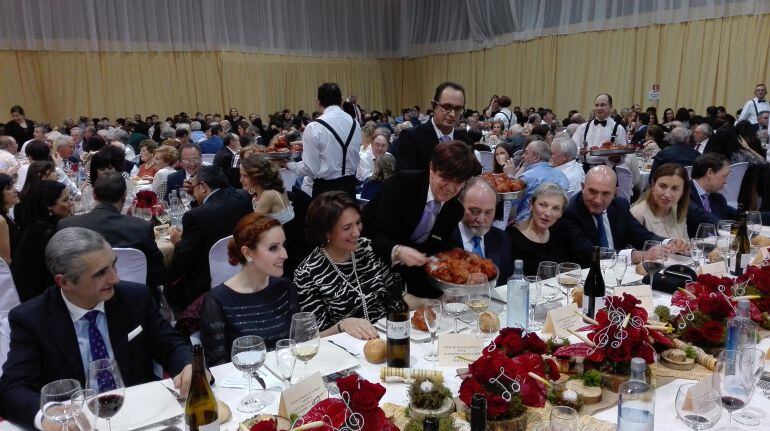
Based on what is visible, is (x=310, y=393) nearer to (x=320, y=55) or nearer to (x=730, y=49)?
(x=730, y=49)

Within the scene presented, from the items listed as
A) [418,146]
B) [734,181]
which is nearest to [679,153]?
[734,181]

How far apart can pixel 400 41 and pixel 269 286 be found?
19.7m

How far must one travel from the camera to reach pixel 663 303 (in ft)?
8.73

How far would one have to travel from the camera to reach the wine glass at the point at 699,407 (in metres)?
1.60

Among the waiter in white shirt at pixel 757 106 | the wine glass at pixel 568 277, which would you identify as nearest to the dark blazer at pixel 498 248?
the wine glass at pixel 568 277

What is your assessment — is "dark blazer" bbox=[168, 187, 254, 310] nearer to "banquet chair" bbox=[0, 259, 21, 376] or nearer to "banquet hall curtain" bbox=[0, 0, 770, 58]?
"banquet chair" bbox=[0, 259, 21, 376]

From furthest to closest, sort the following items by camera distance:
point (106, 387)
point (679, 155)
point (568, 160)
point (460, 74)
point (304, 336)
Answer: point (460, 74) < point (679, 155) < point (568, 160) < point (304, 336) < point (106, 387)

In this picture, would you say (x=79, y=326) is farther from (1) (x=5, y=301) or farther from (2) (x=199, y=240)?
(2) (x=199, y=240)

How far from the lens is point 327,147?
5.26m

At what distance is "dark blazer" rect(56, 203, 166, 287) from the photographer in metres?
3.40

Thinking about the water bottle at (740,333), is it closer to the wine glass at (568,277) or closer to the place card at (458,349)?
the wine glass at (568,277)

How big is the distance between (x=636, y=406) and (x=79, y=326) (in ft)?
6.07

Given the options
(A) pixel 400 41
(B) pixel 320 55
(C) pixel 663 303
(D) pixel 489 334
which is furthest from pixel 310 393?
(A) pixel 400 41

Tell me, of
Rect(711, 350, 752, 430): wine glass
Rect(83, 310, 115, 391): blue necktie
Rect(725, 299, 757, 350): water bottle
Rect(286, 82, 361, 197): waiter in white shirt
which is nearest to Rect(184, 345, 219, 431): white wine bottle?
Rect(83, 310, 115, 391): blue necktie
